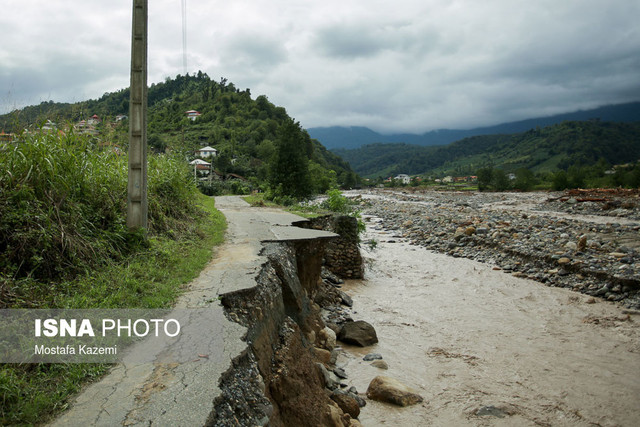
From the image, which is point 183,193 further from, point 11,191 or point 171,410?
point 171,410

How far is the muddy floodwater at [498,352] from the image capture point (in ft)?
18.2

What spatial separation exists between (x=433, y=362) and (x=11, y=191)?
7022 mm

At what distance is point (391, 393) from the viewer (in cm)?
557

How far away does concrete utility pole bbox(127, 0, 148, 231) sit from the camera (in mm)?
5980

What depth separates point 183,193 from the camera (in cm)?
1000

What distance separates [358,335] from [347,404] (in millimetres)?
2596

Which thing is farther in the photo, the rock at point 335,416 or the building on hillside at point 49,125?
the building on hillside at point 49,125

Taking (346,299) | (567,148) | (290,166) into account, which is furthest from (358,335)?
(567,148)

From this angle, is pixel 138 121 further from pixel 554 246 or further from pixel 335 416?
pixel 554 246

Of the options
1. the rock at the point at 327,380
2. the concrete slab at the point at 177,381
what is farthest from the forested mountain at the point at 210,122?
the rock at the point at 327,380

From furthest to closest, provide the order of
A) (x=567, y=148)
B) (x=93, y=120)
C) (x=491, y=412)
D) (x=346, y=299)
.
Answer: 1. (x=567, y=148)
2. (x=346, y=299)
3. (x=93, y=120)
4. (x=491, y=412)

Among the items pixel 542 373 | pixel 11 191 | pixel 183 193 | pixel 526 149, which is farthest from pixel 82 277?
pixel 526 149

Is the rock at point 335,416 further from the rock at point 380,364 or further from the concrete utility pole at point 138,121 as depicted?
the concrete utility pole at point 138,121

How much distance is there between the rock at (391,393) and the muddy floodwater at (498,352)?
0.36 ft
